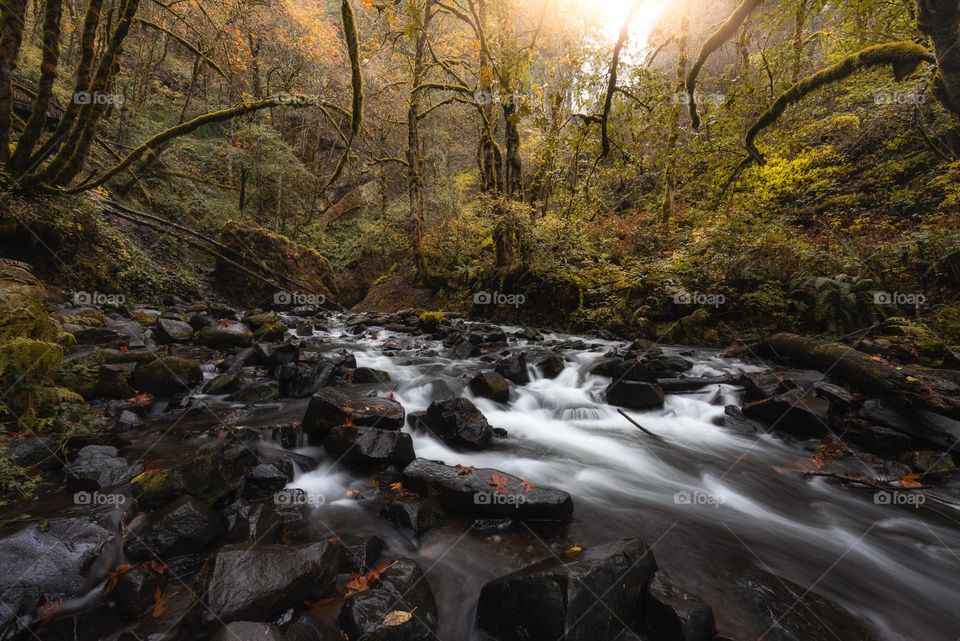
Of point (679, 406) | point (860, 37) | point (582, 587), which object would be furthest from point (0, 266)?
point (860, 37)

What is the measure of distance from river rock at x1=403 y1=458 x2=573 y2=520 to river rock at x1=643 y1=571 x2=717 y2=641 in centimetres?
122

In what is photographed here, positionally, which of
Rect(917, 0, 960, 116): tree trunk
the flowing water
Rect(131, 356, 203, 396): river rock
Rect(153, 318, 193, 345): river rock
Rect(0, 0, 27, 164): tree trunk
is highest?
Rect(0, 0, 27, 164): tree trunk

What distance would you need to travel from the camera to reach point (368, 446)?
4.38 meters

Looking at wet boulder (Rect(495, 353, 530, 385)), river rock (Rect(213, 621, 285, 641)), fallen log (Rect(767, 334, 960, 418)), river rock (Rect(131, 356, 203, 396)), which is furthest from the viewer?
wet boulder (Rect(495, 353, 530, 385))

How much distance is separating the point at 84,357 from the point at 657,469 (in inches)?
297

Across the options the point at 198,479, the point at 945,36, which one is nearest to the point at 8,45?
the point at 198,479

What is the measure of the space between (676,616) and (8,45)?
458 inches

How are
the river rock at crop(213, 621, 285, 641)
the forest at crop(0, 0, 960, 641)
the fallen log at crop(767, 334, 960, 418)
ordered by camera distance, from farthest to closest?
the fallen log at crop(767, 334, 960, 418) → the forest at crop(0, 0, 960, 641) → the river rock at crop(213, 621, 285, 641)

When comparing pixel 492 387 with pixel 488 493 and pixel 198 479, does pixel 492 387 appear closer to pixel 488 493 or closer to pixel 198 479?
pixel 488 493

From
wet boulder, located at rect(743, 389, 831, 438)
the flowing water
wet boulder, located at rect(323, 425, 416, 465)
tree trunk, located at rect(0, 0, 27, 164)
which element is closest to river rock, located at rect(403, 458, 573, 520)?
the flowing water

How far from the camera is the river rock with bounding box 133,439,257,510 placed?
330 centimetres

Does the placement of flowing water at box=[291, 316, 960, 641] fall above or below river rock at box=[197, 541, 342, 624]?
below

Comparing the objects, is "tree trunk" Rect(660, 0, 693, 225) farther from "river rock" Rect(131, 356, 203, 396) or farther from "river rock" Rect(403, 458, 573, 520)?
"river rock" Rect(131, 356, 203, 396)

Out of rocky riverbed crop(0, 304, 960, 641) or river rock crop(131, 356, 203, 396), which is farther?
river rock crop(131, 356, 203, 396)
